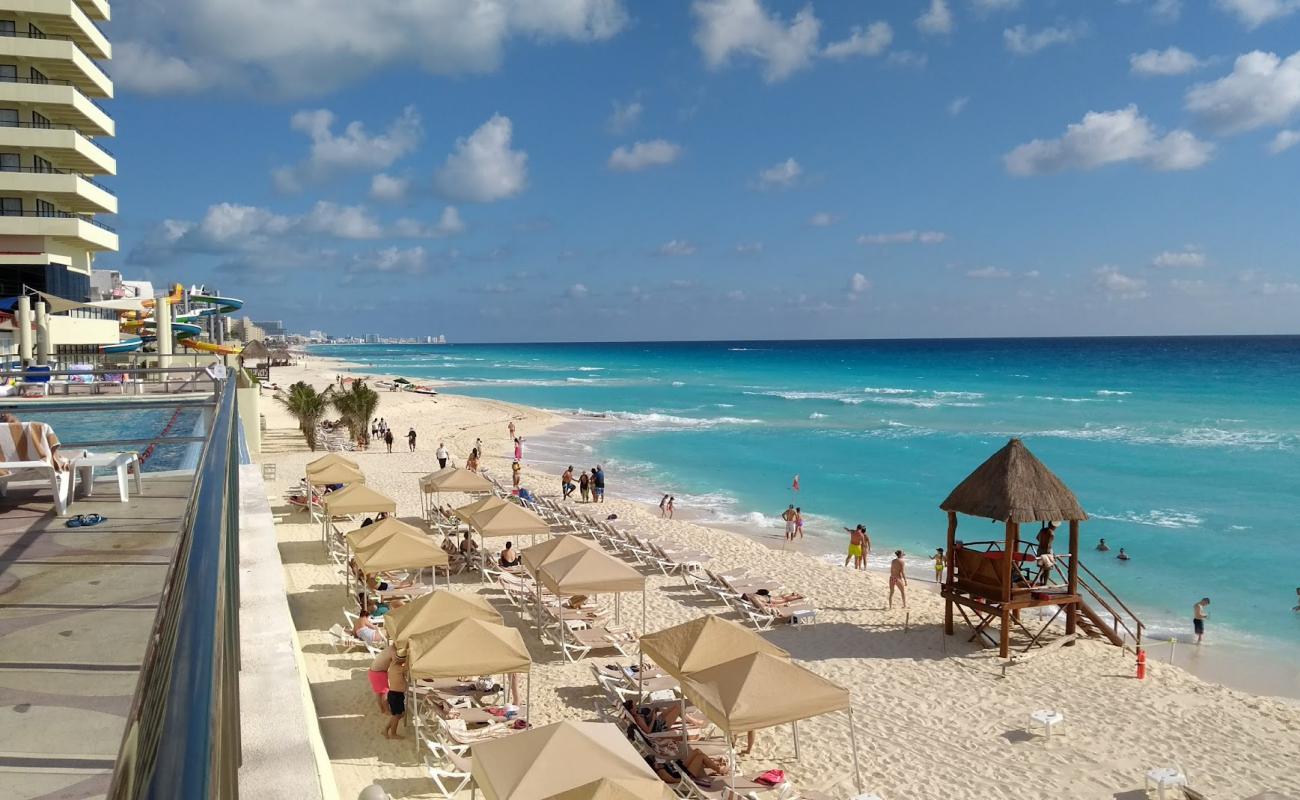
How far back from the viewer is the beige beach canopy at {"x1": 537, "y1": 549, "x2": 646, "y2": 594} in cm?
1188

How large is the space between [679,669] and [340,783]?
11.2 ft

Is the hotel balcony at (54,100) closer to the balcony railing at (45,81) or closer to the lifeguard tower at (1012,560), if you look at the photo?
the balcony railing at (45,81)

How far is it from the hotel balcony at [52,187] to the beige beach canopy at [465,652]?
32032 millimetres

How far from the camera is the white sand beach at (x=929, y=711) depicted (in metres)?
9.22

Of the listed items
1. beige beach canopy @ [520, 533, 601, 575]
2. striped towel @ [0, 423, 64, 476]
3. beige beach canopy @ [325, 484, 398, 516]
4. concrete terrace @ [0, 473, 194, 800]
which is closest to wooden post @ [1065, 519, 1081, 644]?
beige beach canopy @ [520, 533, 601, 575]

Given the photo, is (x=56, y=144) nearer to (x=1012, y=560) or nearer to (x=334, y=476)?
(x=334, y=476)

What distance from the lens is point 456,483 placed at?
18422 millimetres

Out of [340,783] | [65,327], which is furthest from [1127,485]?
[65,327]

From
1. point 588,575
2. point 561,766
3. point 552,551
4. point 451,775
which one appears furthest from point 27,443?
point 552,551

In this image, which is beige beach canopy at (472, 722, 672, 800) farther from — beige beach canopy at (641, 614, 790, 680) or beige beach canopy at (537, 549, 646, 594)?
beige beach canopy at (537, 549, 646, 594)

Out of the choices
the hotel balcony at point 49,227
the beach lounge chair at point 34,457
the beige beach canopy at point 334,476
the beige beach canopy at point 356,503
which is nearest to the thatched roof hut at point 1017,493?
the beige beach canopy at point 356,503

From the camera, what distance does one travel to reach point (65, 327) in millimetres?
29641

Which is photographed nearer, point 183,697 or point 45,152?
point 183,697

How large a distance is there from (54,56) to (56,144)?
10.9 feet
